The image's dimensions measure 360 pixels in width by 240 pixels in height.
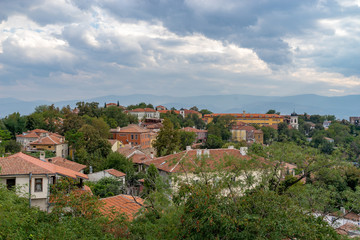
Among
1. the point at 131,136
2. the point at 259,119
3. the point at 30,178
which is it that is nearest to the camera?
the point at 30,178

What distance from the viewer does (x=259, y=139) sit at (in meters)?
92.6

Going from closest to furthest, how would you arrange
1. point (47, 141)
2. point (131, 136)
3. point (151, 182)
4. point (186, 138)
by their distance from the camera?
1. point (151, 182)
2. point (47, 141)
3. point (131, 136)
4. point (186, 138)

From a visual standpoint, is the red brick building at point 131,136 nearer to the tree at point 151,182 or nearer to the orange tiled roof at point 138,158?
the orange tiled roof at point 138,158

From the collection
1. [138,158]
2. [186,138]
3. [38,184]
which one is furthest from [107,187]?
[186,138]

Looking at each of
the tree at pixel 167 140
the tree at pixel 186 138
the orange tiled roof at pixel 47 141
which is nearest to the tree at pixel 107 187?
the tree at pixel 167 140

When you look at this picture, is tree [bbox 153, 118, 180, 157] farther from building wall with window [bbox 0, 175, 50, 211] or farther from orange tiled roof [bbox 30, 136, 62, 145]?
building wall with window [bbox 0, 175, 50, 211]

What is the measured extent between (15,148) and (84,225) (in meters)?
34.8

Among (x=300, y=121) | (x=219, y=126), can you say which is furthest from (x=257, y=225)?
(x=300, y=121)

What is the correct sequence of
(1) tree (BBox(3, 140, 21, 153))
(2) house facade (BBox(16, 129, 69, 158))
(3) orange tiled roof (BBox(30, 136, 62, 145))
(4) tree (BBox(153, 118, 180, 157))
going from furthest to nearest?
(3) orange tiled roof (BBox(30, 136, 62, 145)), (2) house facade (BBox(16, 129, 69, 158)), (4) tree (BBox(153, 118, 180, 157)), (1) tree (BBox(3, 140, 21, 153))

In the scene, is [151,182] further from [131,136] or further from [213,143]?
[213,143]

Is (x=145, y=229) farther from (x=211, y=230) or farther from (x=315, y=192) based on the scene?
(x=315, y=192)

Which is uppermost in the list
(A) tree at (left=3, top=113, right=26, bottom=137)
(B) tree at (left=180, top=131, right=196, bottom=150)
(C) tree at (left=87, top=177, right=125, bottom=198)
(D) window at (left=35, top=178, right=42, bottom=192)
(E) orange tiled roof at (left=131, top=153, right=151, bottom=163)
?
(A) tree at (left=3, top=113, right=26, bottom=137)

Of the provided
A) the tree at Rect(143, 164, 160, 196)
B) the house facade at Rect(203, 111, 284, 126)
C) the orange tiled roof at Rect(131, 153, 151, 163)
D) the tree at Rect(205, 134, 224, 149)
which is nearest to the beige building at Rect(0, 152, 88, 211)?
the tree at Rect(143, 164, 160, 196)

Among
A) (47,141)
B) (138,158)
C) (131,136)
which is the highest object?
(47,141)
